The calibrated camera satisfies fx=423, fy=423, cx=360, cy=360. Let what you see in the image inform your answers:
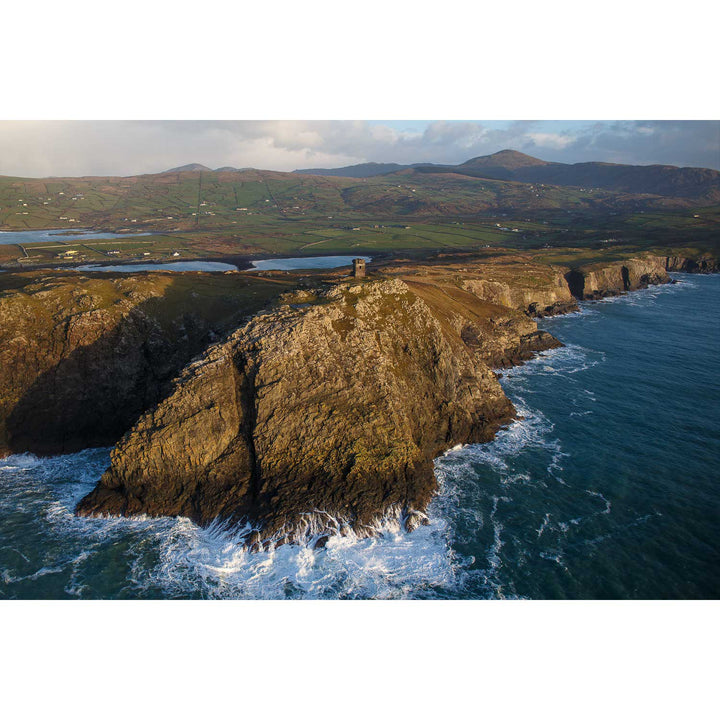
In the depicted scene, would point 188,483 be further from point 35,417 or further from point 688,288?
point 688,288

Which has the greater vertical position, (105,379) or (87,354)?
(87,354)

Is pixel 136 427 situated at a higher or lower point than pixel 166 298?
lower

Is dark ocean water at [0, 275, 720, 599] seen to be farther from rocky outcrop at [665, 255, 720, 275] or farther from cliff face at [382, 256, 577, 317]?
rocky outcrop at [665, 255, 720, 275]

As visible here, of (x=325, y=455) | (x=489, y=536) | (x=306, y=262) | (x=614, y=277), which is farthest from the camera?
(x=306, y=262)

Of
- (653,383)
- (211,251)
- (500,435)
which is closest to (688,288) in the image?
(653,383)

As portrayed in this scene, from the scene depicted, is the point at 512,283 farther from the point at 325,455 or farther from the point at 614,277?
the point at 325,455

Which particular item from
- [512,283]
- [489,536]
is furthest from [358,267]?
[512,283]

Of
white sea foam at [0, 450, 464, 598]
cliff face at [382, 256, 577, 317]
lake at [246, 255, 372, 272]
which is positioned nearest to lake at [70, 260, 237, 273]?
lake at [246, 255, 372, 272]
